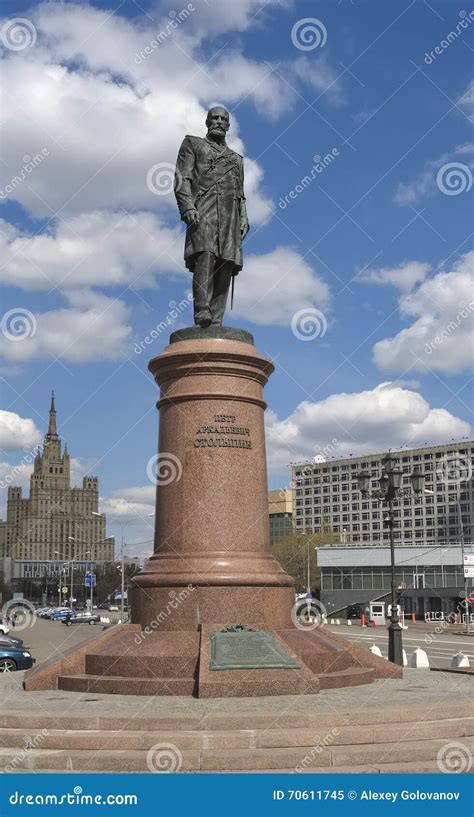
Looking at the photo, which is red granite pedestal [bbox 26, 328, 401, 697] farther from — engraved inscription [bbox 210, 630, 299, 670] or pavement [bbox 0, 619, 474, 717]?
pavement [bbox 0, 619, 474, 717]

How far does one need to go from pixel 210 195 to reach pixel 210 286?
4.76 ft

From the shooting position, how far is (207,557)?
38.4ft

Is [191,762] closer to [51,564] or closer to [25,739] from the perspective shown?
[25,739]

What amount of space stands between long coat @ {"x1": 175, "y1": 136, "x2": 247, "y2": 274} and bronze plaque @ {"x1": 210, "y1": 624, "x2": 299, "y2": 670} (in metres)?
6.06

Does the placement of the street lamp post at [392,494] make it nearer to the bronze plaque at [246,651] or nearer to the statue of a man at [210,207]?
the statue of a man at [210,207]

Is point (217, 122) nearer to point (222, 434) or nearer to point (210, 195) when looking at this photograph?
point (210, 195)

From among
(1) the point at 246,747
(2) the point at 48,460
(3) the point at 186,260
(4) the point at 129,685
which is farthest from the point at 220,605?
(2) the point at 48,460

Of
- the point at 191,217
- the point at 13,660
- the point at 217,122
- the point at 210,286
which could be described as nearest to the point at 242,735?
the point at 210,286

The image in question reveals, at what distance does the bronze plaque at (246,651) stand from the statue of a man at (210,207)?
16.3 feet

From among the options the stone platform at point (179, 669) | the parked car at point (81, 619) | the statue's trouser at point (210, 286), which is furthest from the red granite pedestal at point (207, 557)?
the parked car at point (81, 619)

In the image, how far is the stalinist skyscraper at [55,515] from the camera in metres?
135

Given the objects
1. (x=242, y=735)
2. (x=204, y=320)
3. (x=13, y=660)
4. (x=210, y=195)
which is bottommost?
(x=13, y=660)

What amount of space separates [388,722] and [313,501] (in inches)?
5708

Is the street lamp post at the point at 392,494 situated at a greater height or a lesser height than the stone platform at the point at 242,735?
greater
